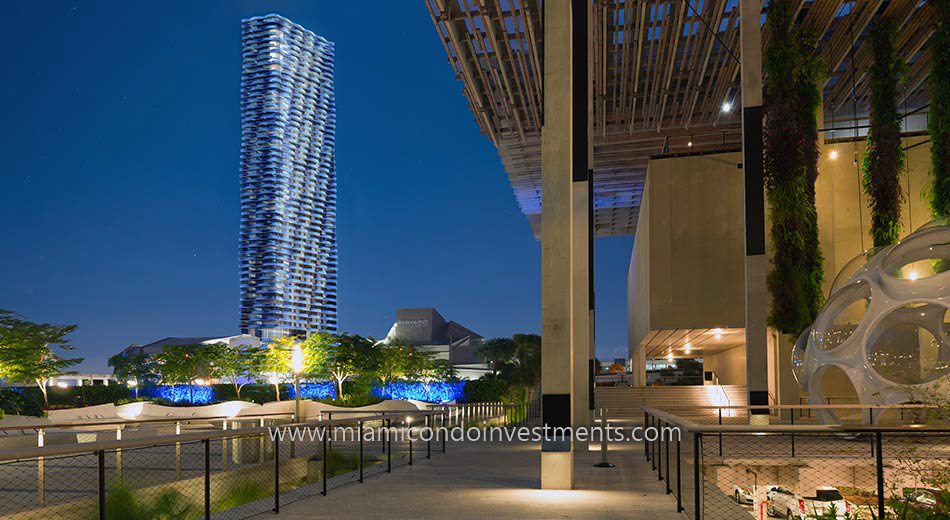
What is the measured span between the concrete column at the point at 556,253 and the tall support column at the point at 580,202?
2.15 meters

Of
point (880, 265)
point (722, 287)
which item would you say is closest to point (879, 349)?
point (880, 265)

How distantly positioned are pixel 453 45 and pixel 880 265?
10.8m

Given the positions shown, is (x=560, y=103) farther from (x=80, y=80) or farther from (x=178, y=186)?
(x=178, y=186)

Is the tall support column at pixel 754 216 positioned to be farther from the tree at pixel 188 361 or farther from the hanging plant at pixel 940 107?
the tree at pixel 188 361

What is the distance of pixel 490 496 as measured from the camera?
7930 mm

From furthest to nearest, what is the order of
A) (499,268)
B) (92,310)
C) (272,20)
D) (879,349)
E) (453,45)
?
(499,268), (272,20), (92,310), (453,45), (879,349)

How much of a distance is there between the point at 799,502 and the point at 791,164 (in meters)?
10.5

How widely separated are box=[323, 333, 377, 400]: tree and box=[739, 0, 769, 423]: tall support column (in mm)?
24622

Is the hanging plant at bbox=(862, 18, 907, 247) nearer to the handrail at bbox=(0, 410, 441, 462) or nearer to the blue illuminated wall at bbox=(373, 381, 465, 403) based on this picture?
the handrail at bbox=(0, 410, 441, 462)

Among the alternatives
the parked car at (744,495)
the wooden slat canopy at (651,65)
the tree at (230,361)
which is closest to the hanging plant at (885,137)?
the wooden slat canopy at (651,65)

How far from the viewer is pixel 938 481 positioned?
5.71 m

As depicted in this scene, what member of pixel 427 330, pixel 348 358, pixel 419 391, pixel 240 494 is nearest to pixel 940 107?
pixel 240 494

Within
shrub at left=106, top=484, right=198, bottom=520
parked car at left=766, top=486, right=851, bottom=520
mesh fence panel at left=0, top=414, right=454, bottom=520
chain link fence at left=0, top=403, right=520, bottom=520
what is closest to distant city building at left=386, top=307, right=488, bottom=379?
mesh fence panel at left=0, top=414, right=454, bottom=520

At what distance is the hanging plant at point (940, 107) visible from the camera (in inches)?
691
